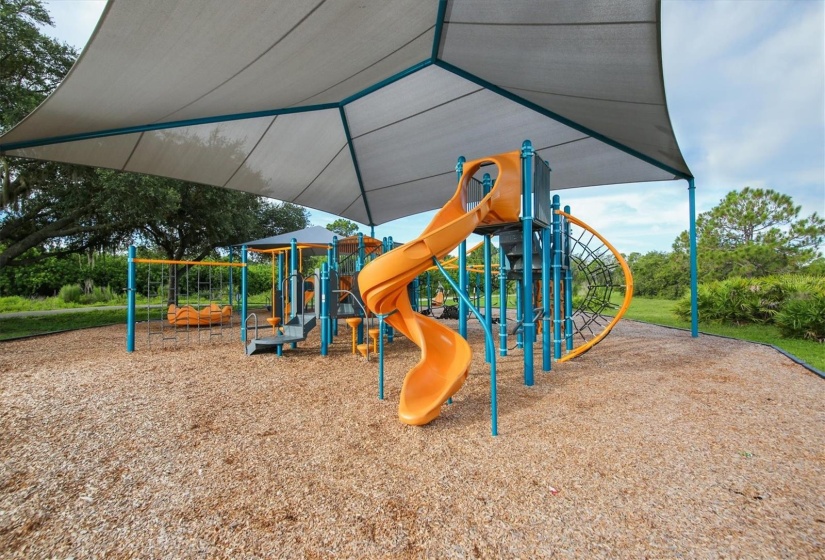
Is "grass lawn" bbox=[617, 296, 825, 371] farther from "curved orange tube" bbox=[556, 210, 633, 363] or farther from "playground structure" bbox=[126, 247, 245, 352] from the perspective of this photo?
"playground structure" bbox=[126, 247, 245, 352]

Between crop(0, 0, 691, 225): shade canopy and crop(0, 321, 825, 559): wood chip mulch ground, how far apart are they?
3.25 meters

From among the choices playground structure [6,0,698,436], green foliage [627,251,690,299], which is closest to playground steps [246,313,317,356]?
playground structure [6,0,698,436]

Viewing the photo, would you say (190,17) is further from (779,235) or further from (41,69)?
(779,235)

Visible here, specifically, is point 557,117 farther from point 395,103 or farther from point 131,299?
point 131,299

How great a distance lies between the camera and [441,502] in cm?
204

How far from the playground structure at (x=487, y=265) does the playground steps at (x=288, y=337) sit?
284cm

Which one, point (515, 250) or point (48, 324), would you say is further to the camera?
point (48, 324)

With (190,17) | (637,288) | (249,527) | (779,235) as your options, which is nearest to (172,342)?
(190,17)

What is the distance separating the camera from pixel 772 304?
10.2 metres

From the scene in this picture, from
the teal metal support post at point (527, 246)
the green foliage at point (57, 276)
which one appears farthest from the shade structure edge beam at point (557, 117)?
the green foliage at point (57, 276)

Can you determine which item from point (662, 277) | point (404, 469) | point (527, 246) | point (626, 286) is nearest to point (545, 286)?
Result: point (527, 246)

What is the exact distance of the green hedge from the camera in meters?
→ 7.80

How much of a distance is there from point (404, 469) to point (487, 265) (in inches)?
176

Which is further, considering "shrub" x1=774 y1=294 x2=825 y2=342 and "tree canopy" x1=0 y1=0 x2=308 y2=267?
"tree canopy" x1=0 y1=0 x2=308 y2=267
